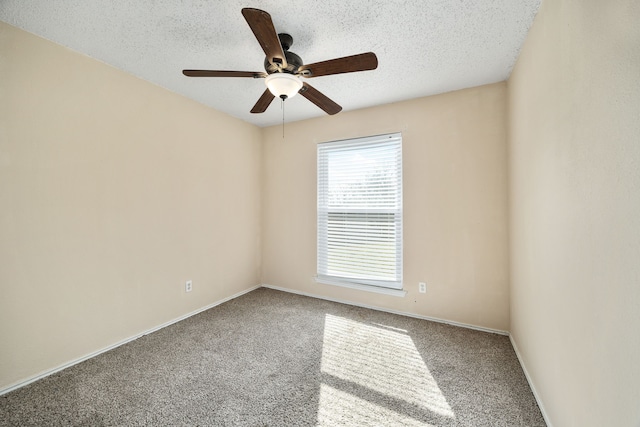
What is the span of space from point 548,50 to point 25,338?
380 centimetres

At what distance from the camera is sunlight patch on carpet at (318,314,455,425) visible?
1608mm

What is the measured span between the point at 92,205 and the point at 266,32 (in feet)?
6.56

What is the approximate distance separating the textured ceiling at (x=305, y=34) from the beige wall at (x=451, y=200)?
365 millimetres

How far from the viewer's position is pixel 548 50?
1.43m

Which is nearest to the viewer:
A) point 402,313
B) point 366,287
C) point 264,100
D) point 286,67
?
point 286,67

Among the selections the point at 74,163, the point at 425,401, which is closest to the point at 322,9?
the point at 74,163

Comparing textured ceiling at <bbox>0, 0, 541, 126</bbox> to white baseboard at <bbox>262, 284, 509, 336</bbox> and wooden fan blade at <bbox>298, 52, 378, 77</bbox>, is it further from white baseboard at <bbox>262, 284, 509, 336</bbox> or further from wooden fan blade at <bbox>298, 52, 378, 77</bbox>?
white baseboard at <bbox>262, 284, 509, 336</bbox>

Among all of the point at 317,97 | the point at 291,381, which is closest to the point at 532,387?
the point at 291,381

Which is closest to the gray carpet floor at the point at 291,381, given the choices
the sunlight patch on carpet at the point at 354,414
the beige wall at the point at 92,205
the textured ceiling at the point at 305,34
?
the sunlight patch on carpet at the point at 354,414

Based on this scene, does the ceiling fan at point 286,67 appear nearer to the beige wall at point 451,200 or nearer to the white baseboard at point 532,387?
the beige wall at point 451,200

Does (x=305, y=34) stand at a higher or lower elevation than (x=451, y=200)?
higher

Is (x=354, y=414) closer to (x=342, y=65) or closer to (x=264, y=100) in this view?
(x=342, y=65)

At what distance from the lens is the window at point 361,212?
2992mm

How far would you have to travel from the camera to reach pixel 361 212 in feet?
10.5
